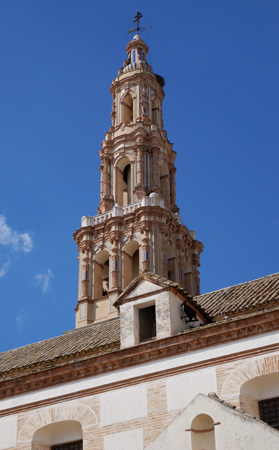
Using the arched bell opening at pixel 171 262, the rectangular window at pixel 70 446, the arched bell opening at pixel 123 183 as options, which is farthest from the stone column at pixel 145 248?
the rectangular window at pixel 70 446

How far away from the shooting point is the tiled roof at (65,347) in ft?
69.9

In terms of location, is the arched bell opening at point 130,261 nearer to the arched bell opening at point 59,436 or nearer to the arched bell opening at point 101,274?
the arched bell opening at point 101,274

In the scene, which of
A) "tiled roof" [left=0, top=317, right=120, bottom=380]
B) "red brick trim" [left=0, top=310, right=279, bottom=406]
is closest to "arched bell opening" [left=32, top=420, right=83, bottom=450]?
"red brick trim" [left=0, top=310, right=279, bottom=406]

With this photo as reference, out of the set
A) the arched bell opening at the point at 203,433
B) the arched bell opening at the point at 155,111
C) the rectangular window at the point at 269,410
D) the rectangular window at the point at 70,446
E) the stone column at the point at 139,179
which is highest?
the arched bell opening at the point at 155,111

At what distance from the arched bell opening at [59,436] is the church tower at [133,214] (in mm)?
25084

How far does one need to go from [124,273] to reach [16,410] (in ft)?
93.5

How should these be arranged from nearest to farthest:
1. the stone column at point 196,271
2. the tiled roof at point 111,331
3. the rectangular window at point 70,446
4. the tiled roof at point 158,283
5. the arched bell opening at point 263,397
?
the arched bell opening at point 263,397
the rectangular window at point 70,446
the tiled roof at point 158,283
the tiled roof at point 111,331
the stone column at point 196,271

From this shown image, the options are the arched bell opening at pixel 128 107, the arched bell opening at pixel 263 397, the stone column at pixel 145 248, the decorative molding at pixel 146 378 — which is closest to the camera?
the arched bell opening at pixel 263 397

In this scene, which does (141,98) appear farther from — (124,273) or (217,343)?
(217,343)

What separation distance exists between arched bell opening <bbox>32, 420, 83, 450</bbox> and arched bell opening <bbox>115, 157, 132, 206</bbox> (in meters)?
34.0

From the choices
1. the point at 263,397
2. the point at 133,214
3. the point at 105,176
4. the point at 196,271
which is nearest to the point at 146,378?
the point at 263,397

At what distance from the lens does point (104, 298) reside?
1887 inches

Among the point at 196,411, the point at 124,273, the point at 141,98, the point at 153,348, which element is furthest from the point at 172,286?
the point at 141,98

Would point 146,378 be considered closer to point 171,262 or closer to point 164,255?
point 164,255
